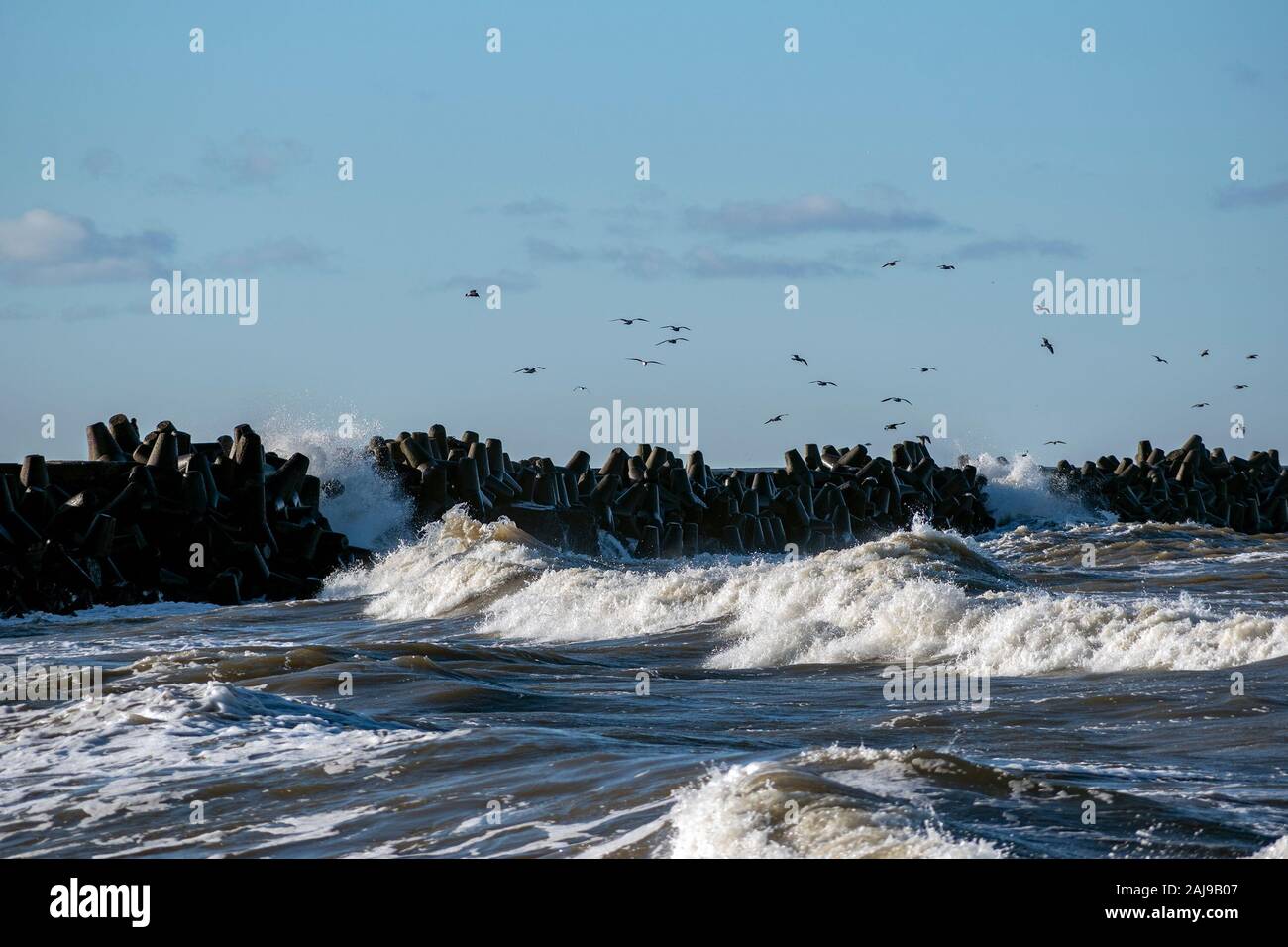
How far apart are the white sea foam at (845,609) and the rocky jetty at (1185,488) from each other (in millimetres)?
25203

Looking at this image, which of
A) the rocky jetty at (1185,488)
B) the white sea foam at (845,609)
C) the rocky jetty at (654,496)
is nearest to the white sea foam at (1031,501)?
the rocky jetty at (1185,488)

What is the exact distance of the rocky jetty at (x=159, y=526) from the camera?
25.1m

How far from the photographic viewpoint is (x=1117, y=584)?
2509cm

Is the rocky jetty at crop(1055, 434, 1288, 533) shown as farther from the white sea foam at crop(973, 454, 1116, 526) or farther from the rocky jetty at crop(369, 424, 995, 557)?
the rocky jetty at crop(369, 424, 995, 557)

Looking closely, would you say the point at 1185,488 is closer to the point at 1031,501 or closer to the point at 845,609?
the point at 1031,501

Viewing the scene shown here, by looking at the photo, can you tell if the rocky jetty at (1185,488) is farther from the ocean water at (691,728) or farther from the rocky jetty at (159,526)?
the rocky jetty at (159,526)

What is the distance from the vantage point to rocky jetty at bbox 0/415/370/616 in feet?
82.5

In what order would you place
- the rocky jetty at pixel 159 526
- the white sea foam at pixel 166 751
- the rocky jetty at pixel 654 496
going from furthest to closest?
the rocky jetty at pixel 654 496, the rocky jetty at pixel 159 526, the white sea foam at pixel 166 751

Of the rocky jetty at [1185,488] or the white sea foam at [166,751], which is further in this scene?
the rocky jetty at [1185,488]

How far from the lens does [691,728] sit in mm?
11844

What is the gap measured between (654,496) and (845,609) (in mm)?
17474

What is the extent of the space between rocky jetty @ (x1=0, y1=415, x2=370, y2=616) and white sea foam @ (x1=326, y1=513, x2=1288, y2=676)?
55.6 inches

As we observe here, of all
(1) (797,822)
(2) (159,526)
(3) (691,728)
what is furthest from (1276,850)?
(2) (159,526)

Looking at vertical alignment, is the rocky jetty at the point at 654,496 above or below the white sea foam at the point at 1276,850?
above
